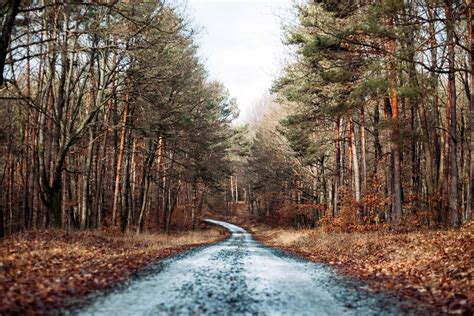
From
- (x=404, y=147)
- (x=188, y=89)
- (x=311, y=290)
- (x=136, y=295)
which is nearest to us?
(x=136, y=295)

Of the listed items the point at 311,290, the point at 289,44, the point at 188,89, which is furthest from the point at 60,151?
the point at 311,290

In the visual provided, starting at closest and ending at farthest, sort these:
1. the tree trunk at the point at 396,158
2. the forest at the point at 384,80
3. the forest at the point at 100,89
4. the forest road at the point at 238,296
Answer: the forest road at the point at 238,296 → the forest at the point at 384,80 → the forest at the point at 100,89 → the tree trunk at the point at 396,158

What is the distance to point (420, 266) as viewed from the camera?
9.03 meters

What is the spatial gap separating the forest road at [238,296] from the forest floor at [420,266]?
68cm

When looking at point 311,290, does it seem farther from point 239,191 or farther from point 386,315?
point 239,191

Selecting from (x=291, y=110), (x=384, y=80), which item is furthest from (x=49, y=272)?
(x=291, y=110)

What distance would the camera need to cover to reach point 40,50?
65.4ft

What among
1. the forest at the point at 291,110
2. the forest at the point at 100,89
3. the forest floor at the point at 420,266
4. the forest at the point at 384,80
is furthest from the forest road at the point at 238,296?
the forest at the point at 384,80

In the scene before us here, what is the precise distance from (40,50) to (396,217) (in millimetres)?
18367

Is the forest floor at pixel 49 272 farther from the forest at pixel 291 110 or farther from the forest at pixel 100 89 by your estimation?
the forest at pixel 100 89

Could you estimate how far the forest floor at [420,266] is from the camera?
249 inches

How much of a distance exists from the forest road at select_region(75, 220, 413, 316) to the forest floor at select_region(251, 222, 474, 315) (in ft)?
2.22

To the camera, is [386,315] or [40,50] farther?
[40,50]

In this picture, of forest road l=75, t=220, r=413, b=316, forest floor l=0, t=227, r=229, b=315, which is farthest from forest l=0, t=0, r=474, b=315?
forest road l=75, t=220, r=413, b=316
